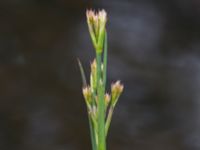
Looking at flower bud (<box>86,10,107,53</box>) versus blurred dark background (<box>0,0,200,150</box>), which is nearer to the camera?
flower bud (<box>86,10,107,53</box>)

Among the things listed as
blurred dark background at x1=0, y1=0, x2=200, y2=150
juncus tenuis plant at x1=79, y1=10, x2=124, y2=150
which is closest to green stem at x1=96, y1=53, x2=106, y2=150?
juncus tenuis plant at x1=79, y1=10, x2=124, y2=150

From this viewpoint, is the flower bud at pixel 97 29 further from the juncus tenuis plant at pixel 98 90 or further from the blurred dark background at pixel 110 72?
the blurred dark background at pixel 110 72

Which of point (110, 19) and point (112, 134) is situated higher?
point (110, 19)

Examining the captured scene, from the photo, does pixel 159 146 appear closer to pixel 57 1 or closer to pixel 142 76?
pixel 142 76

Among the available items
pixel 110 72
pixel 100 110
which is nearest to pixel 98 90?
pixel 100 110

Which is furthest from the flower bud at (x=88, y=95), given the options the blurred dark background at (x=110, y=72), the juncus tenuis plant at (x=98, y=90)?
the blurred dark background at (x=110, y=72)

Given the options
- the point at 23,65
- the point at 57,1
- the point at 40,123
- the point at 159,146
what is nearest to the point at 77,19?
the point at 57,1

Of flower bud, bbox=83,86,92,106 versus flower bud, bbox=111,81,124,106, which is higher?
flower bud, bbox=83,86,92,106

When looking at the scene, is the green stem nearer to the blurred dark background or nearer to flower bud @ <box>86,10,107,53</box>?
flower bud @ <box>86,10,107,53</box>
